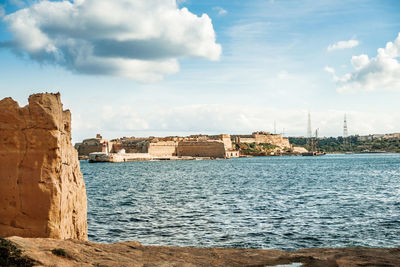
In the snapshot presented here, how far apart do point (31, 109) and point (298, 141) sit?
178 meters

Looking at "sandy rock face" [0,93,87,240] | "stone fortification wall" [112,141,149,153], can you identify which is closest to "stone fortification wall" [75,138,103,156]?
"stone fortification wall" [112,141,149,153]

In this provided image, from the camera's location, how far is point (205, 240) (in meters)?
9.55

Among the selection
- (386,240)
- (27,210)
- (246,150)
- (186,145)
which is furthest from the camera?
(246,150)

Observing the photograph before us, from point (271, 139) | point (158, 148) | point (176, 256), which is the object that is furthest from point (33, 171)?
point (271, 139)

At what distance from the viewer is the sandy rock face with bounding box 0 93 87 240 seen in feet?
18.4

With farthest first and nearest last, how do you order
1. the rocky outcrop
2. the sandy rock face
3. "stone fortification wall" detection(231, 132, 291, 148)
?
"stone fortification wall" detection(231, 132, 291, 148)
the sandy rock face
the rocky outcrop

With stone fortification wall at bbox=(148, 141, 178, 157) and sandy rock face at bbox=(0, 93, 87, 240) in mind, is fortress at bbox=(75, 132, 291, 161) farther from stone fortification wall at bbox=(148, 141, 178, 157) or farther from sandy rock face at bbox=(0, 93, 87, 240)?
sandy rock face at bbox=(0, 93, 87, 240)

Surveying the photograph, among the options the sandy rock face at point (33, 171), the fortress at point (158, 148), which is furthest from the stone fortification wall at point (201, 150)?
the sandy rock face at point (33, 171)

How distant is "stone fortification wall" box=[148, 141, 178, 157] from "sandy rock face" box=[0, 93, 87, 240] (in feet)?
278

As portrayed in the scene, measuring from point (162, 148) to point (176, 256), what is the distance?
294 ft

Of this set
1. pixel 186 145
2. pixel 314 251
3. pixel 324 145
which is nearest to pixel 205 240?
pixel 314 251

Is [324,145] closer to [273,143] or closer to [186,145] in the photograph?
[273,143]

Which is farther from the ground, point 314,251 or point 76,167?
point 76,167

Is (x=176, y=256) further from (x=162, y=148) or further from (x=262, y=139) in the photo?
(x=262, y=139)
